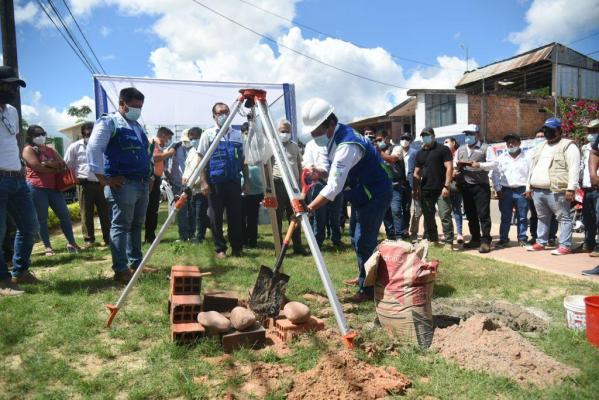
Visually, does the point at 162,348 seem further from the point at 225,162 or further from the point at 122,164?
the point at 225,162

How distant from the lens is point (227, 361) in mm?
A: 2803

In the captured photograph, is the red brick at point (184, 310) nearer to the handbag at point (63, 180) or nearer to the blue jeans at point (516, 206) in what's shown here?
the handbag at point (63, 180)

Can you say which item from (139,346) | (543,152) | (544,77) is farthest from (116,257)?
(544,77)

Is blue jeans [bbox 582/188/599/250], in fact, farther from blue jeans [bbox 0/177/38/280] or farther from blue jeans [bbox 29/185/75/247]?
blue jeans [bbox 29/185/75/247]

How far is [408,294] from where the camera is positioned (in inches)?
124

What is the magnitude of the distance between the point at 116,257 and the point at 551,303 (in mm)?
4423

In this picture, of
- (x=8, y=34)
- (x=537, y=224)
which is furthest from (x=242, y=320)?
(x=8, y=34)

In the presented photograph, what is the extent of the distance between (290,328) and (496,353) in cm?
140

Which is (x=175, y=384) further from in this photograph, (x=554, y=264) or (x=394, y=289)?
(x=554, y=264)

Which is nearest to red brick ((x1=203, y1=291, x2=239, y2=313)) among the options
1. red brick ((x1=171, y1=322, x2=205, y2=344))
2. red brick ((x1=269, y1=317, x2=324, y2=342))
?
red brick ((x1=171, y1=322, x2=205, y2=344))

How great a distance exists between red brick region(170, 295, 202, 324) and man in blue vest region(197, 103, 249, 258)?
8.84 ft

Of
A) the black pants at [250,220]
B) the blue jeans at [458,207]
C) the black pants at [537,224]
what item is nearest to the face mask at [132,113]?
the black pants at [250,220]

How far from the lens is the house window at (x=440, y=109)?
21000 millimetres

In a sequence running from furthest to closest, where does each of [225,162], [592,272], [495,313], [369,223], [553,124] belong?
[553,124], [225,162], [592,272], [369,223], [495,313]
